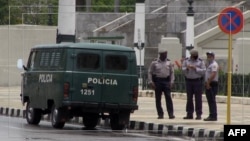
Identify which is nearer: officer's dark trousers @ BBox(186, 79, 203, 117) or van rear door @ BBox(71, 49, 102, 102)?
van rear door @ BBox(71, 49, 102, 102)

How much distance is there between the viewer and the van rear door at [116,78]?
23750mm

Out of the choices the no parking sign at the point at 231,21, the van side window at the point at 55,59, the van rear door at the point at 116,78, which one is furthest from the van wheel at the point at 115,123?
the no parking sign at the point at 231,21

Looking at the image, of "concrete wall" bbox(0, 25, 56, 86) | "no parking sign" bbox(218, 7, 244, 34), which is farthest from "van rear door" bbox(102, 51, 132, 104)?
"concrete wall" bbox(0, 25, 56, 86)

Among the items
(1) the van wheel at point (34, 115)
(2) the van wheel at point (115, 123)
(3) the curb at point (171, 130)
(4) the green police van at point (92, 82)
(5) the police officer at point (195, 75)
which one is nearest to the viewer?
(3) the curb at point (171, 130)

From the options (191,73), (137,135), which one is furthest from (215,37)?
(137,135)

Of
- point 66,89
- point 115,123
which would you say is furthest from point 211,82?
point 66,89

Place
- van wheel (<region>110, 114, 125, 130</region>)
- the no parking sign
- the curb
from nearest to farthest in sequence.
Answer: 1. the curb
2. the no parking sign
3. van wheel (<region>110, 114, 125, 130</region>)

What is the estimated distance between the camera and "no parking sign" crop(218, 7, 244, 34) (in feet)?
75.1

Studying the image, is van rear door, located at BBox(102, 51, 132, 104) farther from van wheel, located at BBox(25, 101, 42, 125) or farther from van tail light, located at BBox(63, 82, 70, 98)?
van wheel, located at BBox(25, 101, 42, 125)

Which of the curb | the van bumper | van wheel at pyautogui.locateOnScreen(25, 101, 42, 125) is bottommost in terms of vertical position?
the curb

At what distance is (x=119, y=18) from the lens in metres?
54.2

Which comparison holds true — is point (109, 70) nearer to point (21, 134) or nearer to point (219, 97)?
point (21, 134)

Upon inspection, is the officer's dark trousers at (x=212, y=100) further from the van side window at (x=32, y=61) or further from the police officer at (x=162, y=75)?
the van side window at (x=32, y=61)

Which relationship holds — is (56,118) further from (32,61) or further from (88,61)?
(32,61)
